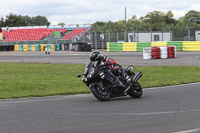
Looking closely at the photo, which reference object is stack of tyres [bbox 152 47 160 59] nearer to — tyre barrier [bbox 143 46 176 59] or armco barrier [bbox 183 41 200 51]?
tyre barrier [bbox 143 46 176 59]

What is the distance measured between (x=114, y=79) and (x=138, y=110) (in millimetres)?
1953

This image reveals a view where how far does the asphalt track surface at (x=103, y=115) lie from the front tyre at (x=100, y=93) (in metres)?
0.13

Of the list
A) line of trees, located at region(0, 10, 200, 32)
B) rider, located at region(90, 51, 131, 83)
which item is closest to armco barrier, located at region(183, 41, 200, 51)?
rider, located at region(90, 51, 131, 83)

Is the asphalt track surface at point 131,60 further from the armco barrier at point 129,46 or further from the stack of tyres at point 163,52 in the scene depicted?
the armco barrier at point 129,46

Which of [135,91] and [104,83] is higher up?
[104,83]

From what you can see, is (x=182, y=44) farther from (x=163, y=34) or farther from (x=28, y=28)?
(x=28, y=28)

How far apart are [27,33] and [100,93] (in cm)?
6627

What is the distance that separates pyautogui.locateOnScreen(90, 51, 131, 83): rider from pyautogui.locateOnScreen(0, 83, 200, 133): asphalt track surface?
0.64 metres

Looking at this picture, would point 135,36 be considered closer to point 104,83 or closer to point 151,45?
point 151,45

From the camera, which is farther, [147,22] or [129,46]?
[147,22]

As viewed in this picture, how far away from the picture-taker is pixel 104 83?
9.78 metres

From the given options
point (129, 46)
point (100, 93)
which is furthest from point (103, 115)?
point (129, 46)

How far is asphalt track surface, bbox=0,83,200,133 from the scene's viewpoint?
6234 millimetres

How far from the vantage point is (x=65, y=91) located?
12039mm
